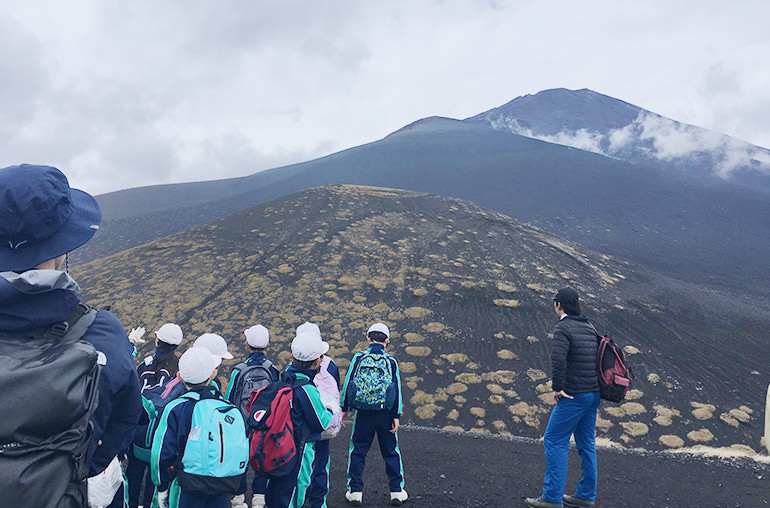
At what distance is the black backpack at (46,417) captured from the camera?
1.33 meters

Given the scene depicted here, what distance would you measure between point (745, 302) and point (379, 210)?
16706 mm

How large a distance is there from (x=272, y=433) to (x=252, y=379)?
0.74 m

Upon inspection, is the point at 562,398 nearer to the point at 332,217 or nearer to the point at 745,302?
the point at 332,217

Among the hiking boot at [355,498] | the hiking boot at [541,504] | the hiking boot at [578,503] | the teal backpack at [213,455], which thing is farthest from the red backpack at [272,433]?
the hiking boot at [578,503]

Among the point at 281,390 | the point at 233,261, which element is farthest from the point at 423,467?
the point at 233,261

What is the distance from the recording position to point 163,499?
3365mm

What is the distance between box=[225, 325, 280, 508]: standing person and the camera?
4.18 meters

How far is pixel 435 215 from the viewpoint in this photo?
2266 cm

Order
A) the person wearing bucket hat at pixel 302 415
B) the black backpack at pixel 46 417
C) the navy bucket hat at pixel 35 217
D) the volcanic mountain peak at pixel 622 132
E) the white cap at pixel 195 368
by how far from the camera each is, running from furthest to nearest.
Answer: the volcanic mountain peak at pixel 622 132
the person wearing bucket hat at pixel 302 415
the white cap at pixel 195 368
the navy bucket hat at pixel 35 217
the black backpack at pixel 46 417

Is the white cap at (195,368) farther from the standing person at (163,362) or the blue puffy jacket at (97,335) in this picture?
the standing person at (163,362)

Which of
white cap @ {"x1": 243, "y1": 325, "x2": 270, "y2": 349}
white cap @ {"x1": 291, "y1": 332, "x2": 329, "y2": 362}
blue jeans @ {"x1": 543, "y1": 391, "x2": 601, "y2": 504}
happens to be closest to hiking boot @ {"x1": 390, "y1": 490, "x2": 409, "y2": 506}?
blue jeans @ {"x1": 543, "y1": 391, "x2": 601, "y2": 504}

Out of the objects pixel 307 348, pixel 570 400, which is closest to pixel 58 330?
pixel 307 348

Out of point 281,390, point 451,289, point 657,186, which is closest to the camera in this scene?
point 281,390

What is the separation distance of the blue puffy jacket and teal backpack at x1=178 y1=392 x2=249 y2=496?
3.46ft
